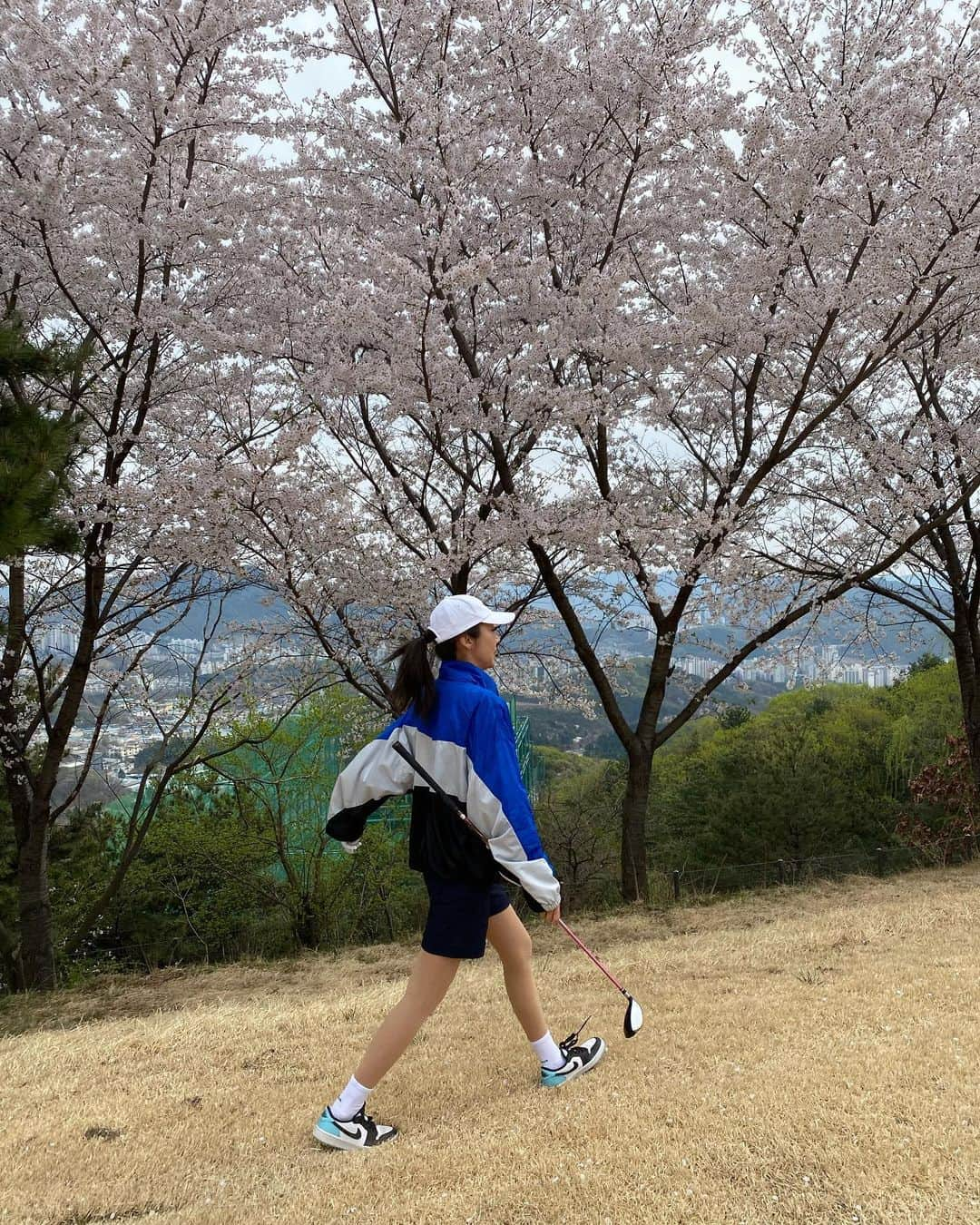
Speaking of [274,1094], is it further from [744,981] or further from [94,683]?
[94,683]

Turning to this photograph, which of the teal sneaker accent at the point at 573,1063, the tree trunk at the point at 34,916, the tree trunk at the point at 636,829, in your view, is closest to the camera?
the teal sneaker accent at the point at 573,1063

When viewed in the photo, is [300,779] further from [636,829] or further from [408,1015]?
[408,1015]

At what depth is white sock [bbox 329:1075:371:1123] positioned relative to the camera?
2.67 metres

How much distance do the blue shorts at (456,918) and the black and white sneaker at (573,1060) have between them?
1.84 feet

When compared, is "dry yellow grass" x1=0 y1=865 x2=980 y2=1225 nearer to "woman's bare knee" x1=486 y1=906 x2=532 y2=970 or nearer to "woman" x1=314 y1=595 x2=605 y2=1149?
"woman" x1=314 y1=595 x2=605 y2=1149

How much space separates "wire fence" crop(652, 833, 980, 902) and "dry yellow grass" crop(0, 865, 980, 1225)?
351cm

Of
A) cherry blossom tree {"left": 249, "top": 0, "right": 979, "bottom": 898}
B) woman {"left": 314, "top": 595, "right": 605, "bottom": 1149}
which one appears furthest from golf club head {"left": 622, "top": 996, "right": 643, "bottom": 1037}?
cherry blossom tree {"left": 249, "top": 0, "right": 979, "bottom": 898}

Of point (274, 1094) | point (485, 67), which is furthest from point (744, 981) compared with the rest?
point (485, 67)

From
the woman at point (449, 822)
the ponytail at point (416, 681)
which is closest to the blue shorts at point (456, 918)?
the woman at point (449, 822)

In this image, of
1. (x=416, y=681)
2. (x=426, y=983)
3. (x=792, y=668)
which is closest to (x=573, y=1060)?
(x=426, y=983)

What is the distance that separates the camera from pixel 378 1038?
8.82ft

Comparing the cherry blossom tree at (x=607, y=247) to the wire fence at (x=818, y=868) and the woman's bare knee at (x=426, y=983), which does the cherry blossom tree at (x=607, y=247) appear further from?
the woman's bare knee at (x=426, y=983)

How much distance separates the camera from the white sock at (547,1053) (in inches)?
117

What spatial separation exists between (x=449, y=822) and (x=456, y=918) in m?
0.29
